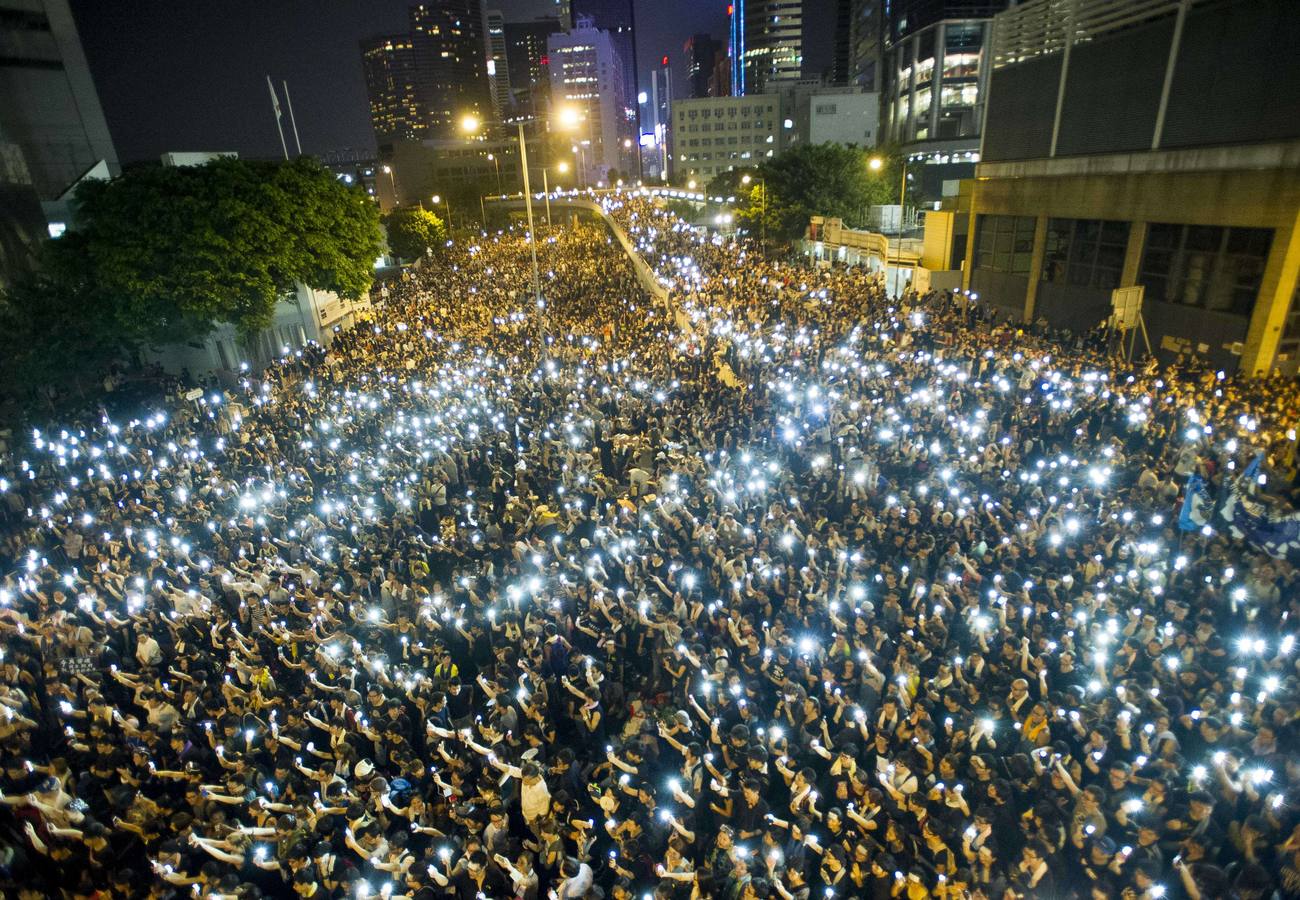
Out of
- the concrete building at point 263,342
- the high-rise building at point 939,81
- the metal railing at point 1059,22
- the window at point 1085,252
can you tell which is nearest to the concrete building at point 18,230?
the concrete building at point 263,342

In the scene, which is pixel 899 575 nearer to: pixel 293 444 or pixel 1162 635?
pixel 1162 635

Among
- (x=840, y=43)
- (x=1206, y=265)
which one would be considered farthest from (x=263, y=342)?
(x=840, y=43)

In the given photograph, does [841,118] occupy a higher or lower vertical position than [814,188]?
higher

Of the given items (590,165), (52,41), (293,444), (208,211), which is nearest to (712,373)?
(293,444)

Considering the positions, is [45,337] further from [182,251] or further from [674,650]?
[674,650]

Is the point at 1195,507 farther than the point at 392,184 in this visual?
No

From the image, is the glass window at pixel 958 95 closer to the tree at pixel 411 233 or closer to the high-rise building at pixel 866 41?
the high-rise building at pixel 866 41

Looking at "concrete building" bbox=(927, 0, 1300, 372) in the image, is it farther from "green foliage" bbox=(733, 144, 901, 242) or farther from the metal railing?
"green foliage" bbox=(733, 144, 901, 242)

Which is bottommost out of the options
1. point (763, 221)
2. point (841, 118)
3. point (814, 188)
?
point (763, 221)
